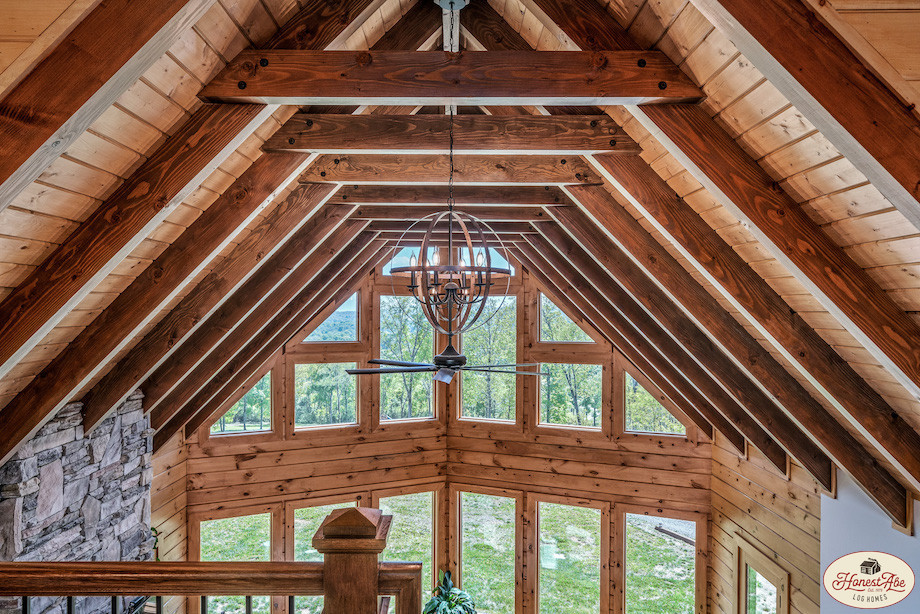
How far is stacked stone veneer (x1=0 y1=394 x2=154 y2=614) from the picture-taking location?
353 centimetres

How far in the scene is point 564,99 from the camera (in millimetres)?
2227

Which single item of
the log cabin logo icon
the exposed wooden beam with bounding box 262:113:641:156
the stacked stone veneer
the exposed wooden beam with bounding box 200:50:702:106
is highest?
the exposed wooden beam with bounding box 262:113:641:156

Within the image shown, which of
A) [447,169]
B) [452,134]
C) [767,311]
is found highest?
[447,169]

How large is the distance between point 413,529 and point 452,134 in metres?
6.54

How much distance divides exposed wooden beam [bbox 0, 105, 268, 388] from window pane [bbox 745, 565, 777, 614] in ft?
20.4

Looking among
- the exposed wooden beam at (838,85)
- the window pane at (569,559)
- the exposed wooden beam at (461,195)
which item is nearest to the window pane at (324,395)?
the window pane at (569,559)

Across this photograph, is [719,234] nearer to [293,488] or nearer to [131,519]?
[131,519]

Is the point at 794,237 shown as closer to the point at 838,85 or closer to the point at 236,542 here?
the point at 838,85

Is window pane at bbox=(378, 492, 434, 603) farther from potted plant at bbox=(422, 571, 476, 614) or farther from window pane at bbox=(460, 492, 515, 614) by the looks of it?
potted plant at bbox=(422, 571, 476, 614)

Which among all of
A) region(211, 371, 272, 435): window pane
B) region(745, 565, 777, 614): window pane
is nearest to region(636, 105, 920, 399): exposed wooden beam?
region(745, 565, 777, 614): window pane

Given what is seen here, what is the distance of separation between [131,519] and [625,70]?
519 cm

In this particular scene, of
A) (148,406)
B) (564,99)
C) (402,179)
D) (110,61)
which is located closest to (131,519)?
(148,406)

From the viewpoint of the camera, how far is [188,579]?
Answer: 1542 millimetres

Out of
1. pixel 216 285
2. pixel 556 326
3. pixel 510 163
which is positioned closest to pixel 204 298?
pixel 216 285
